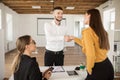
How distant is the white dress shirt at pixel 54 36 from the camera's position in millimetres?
2757

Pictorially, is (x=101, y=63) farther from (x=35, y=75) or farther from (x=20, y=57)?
(x=20, y=57)

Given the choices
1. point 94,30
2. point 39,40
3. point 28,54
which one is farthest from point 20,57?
point 39,40

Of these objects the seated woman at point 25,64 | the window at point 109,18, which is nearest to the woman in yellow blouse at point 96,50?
the seated woman at point 25,64

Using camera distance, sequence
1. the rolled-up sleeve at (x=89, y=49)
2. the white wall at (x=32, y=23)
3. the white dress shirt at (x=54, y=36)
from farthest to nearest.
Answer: the white wall at (x=32, y=23)
the white dress shirt at (x=54, y=36)
the rolled-up sleeve at (x=89, y=49)

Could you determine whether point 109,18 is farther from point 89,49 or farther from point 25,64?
point 25,64

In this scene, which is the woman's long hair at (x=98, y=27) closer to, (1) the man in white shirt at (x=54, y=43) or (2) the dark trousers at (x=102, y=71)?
(2) the dark trousers at (x=102, y=71)

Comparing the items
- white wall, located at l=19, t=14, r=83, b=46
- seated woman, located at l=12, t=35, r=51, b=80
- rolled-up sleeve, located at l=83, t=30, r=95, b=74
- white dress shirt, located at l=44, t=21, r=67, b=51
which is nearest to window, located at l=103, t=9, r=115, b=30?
white wall, located at l=19, t=14, r=83, b=46

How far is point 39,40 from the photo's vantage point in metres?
13.9

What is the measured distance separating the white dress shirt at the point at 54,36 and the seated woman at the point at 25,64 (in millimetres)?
911

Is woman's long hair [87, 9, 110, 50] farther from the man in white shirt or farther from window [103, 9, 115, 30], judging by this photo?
window [103, 9, 115, 30]

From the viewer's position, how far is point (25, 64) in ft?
5.52

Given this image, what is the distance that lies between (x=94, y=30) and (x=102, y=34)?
3.6 inches

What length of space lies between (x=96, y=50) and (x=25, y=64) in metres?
0.73

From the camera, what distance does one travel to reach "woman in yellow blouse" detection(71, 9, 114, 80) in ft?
6.06
